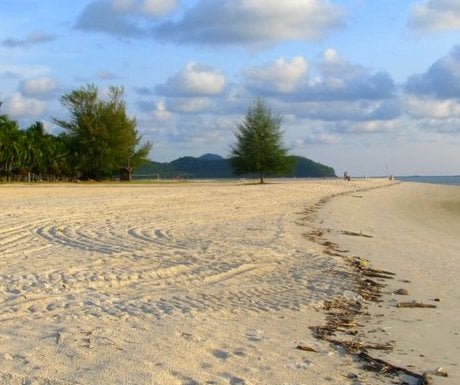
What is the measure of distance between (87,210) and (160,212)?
2.31 metres

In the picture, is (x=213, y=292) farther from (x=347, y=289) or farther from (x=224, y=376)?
(x=224, y=376)

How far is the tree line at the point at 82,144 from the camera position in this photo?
67.9m

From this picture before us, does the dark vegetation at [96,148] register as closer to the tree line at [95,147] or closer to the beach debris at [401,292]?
the tree line at [95,147]

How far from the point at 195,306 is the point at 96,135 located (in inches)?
2557

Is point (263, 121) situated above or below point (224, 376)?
above

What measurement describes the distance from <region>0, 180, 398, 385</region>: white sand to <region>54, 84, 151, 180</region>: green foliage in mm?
56781

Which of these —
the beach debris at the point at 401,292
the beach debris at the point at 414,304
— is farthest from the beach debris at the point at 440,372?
the beach debris at the point at 401,292

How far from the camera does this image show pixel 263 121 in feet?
207

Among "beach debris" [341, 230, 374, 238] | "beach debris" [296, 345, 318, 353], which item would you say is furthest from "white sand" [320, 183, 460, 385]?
"beach debris" [296, 345, 318, 353]

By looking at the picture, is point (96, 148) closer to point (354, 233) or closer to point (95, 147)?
point (95, 147)

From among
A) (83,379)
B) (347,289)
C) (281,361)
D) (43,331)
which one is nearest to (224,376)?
(281,361)

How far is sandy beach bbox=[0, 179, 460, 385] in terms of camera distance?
5.04 m

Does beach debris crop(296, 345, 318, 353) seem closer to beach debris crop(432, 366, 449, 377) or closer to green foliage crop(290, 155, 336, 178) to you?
beach debris crop(432, 366, 449, 377)

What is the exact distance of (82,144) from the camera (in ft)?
232
